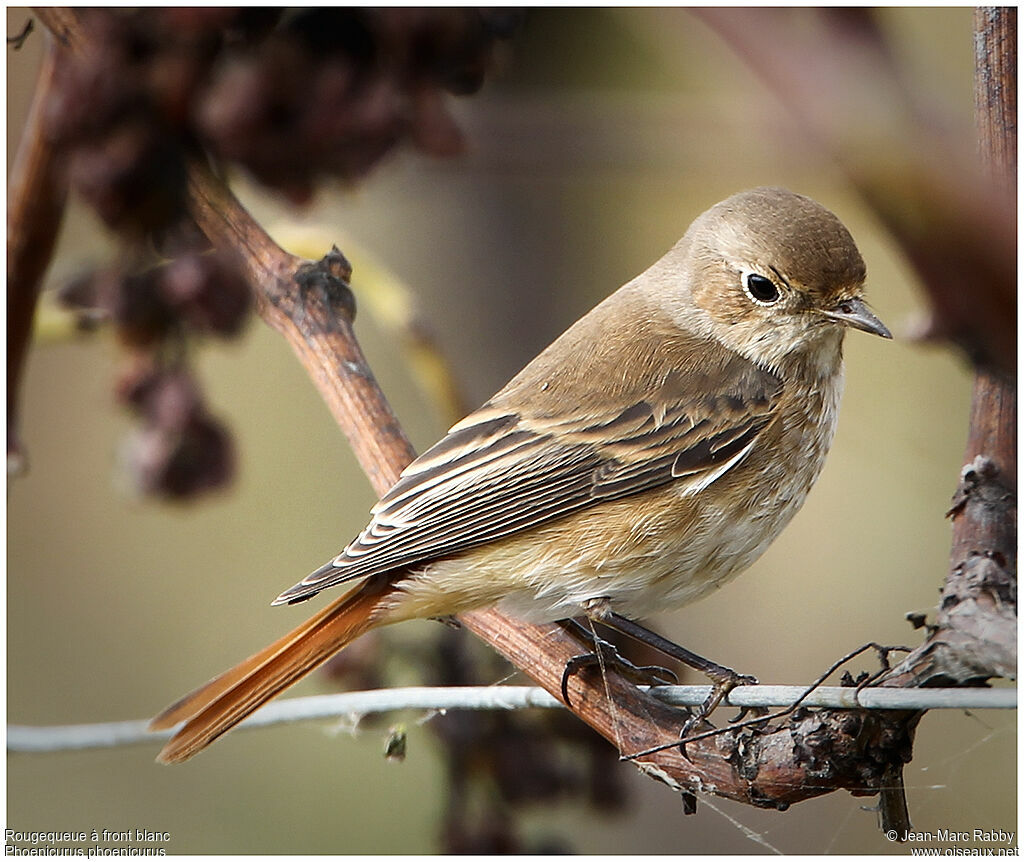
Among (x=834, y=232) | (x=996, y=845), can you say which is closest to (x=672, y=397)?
(x=834, y=232)

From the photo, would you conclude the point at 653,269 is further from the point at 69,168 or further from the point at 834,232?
the point at 69,168

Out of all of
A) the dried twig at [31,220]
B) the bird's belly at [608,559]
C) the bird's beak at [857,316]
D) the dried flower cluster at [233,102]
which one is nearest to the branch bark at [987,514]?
the bird's beak at [857,316]

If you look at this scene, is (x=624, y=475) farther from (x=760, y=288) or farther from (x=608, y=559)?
(x=760, y=288)

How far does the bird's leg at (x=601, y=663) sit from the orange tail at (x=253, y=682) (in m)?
0.39

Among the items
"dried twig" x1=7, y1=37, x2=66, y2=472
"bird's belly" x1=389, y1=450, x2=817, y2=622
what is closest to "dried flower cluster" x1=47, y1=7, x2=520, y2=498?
"dried twig" x1=7, y1=37, x2=66, y2=472

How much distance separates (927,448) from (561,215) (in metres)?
1.49

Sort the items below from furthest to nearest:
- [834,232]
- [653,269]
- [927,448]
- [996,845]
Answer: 1. [927,448]
2. [653,269]
3. [834,232]
4. [996,845]

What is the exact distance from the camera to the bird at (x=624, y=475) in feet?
6.77

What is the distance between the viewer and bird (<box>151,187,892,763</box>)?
2.06m

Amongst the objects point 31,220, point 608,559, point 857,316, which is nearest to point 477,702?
point 608,559

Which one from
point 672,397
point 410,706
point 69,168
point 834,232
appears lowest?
point 410,706

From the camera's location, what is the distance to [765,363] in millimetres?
2262

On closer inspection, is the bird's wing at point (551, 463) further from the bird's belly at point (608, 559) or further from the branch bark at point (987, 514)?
the branch bark at point (987, 514)

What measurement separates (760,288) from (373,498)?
1.72 metres
